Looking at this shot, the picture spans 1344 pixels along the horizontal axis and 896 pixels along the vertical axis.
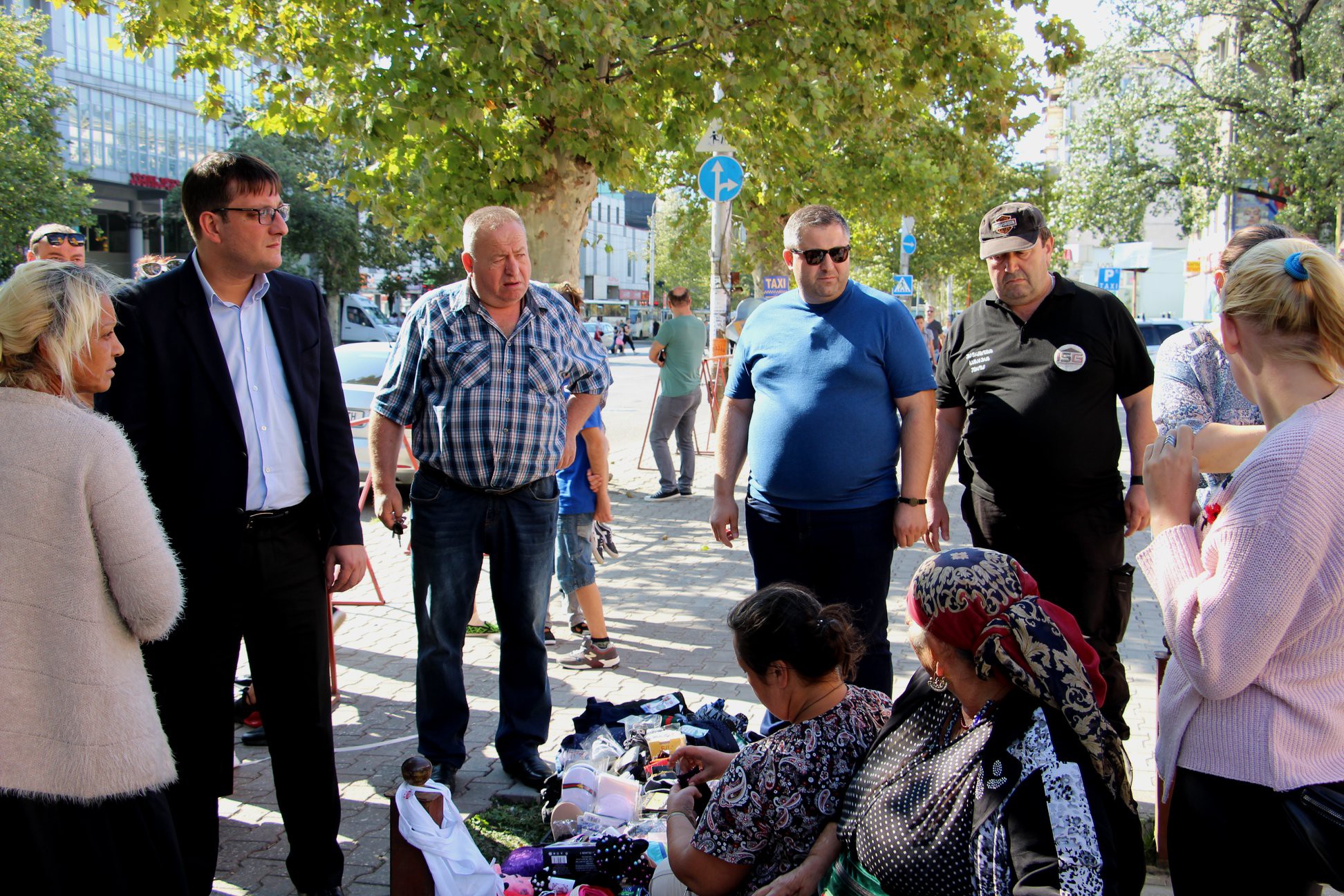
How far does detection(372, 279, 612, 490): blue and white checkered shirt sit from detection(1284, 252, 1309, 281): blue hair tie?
2736mm

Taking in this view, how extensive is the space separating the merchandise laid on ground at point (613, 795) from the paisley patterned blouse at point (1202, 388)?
2080mm

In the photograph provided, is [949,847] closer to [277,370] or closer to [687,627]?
[277,370]

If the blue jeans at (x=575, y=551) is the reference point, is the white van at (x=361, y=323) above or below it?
above

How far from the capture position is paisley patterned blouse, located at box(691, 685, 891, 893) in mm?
2666

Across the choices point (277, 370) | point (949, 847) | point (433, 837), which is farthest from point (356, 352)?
point (949, 847)

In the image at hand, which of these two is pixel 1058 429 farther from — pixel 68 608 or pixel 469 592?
pixel 68 608

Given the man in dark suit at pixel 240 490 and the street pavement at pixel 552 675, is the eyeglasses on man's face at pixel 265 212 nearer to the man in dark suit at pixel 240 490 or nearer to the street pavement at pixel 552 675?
the man in dark suit at pixel 240 490

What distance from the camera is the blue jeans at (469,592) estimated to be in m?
4.19

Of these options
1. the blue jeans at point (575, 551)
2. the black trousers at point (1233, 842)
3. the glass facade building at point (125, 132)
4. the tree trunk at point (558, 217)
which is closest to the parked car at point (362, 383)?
→ the tree trunk at point (558, 217)

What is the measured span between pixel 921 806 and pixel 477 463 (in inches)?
91.2

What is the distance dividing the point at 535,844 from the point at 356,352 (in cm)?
882

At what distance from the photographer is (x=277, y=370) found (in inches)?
134

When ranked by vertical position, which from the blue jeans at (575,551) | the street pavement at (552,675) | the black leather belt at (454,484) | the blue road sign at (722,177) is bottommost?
the street pavement at (552,675)

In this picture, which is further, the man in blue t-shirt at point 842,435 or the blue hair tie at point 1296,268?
the man in blue t-shirt at point 842,435
